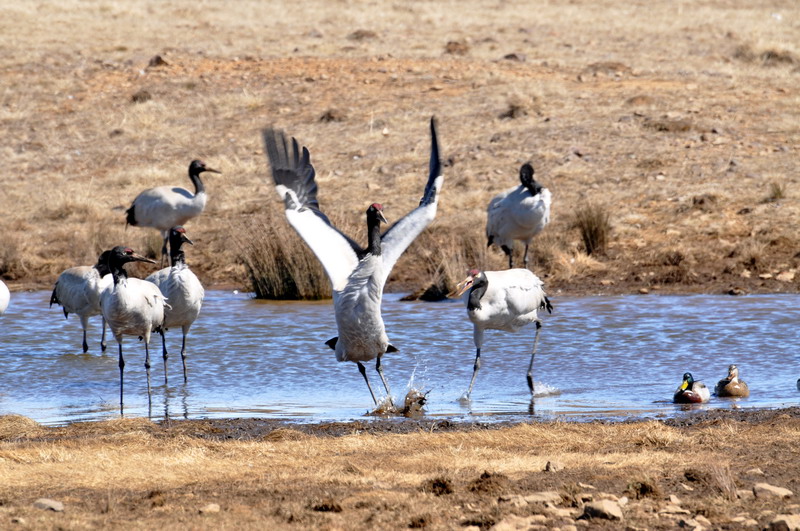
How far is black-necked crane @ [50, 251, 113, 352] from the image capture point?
12688 millimetres

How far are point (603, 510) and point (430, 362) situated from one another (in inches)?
257

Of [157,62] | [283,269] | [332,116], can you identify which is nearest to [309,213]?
[283,269]

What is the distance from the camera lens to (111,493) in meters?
6.03

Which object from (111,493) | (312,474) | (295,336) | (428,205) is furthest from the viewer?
(295,336)

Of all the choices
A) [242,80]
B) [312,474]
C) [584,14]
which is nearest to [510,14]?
[584,14]

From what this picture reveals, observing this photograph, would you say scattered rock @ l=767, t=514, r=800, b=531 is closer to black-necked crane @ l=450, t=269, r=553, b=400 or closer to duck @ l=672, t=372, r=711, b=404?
duck @ l=672, t=372, r=711, b=404

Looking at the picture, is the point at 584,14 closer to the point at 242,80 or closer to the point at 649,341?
the point at 242,80

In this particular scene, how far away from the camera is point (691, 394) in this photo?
30.6 ft

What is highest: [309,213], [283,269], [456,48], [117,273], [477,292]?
[456,48]

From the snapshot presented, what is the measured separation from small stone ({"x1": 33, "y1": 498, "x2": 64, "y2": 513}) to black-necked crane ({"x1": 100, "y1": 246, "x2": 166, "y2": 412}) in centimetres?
462

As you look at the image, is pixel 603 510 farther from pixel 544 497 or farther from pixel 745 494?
pixel 745 494

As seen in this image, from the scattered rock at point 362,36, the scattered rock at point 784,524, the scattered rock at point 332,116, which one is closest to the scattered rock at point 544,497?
the scattered rock at point 784,524

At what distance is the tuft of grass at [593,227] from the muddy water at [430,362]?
1708 millimetres

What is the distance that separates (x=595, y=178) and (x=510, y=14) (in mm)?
21323
